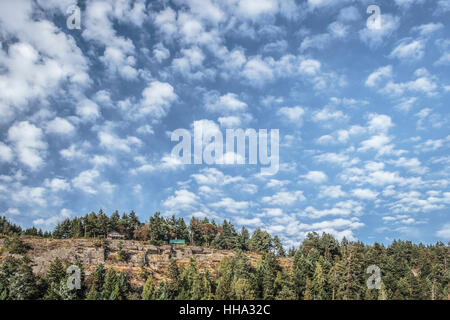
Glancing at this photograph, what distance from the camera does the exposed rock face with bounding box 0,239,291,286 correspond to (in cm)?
12419

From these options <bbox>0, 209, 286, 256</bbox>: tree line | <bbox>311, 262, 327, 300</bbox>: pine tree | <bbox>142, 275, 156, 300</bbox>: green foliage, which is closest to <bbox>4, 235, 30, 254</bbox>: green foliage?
<bbox>0, 209, 286, 256</bbox>: tree line

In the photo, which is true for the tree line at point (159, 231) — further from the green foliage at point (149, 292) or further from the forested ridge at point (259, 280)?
the green foliage at point (149, 292)

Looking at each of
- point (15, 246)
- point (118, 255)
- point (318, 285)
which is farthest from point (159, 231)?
point (318, 285)

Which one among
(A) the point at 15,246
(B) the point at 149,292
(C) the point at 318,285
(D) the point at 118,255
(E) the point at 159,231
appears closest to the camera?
(B) the point at 149,292

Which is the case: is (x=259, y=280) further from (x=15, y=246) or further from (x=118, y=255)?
(x=15, y=246)

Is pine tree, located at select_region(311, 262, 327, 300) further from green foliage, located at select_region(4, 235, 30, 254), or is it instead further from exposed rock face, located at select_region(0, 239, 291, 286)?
green foliage, located at select_region(4, 235, 30, 254)

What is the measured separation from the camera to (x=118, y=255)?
445 ft

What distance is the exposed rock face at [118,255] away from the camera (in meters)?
124

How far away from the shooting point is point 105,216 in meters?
162
